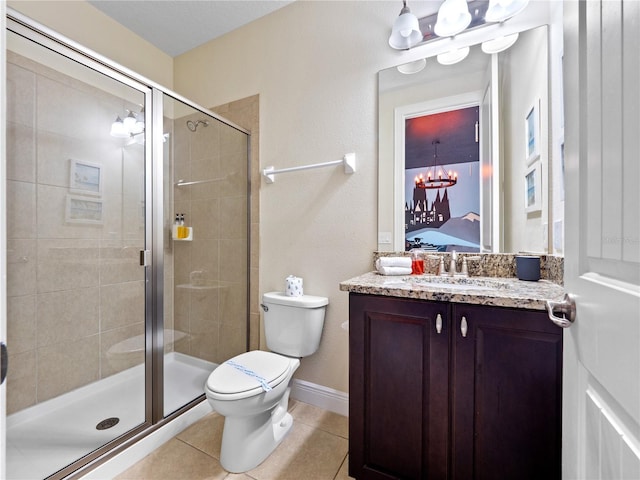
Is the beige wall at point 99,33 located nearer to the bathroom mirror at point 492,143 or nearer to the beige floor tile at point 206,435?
the bathroom mirror at point 492,143

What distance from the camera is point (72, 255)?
67.7 inches

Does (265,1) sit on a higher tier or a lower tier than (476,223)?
higher

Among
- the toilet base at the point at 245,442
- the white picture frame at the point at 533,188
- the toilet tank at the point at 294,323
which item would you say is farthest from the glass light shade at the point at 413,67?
the toilet base at the point at 245,442

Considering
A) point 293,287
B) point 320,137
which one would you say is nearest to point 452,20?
point 320,137

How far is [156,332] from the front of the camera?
5.35 feet

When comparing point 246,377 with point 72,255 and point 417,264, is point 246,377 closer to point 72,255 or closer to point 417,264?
point 417,264

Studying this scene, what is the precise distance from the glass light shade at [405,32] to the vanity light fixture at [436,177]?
57 centimetres

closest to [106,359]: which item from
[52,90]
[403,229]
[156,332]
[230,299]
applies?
[156,332]

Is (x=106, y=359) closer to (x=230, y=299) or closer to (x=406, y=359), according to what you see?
(x=230, y=299)

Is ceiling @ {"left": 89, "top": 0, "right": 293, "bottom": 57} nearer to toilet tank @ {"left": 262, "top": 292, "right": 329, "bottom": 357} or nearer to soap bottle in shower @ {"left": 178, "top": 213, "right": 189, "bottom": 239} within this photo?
soap bottle in shower @ {"left": 178, "top": 213, "right": 189, "bottom": 239}

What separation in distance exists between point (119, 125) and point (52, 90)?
0.34m

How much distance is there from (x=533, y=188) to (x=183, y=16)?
8.22 feet

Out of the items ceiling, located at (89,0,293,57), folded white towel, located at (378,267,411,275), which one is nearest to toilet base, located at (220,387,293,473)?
folded white towel, located at (378,267,411,275)

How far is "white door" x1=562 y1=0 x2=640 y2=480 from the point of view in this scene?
0.40m
